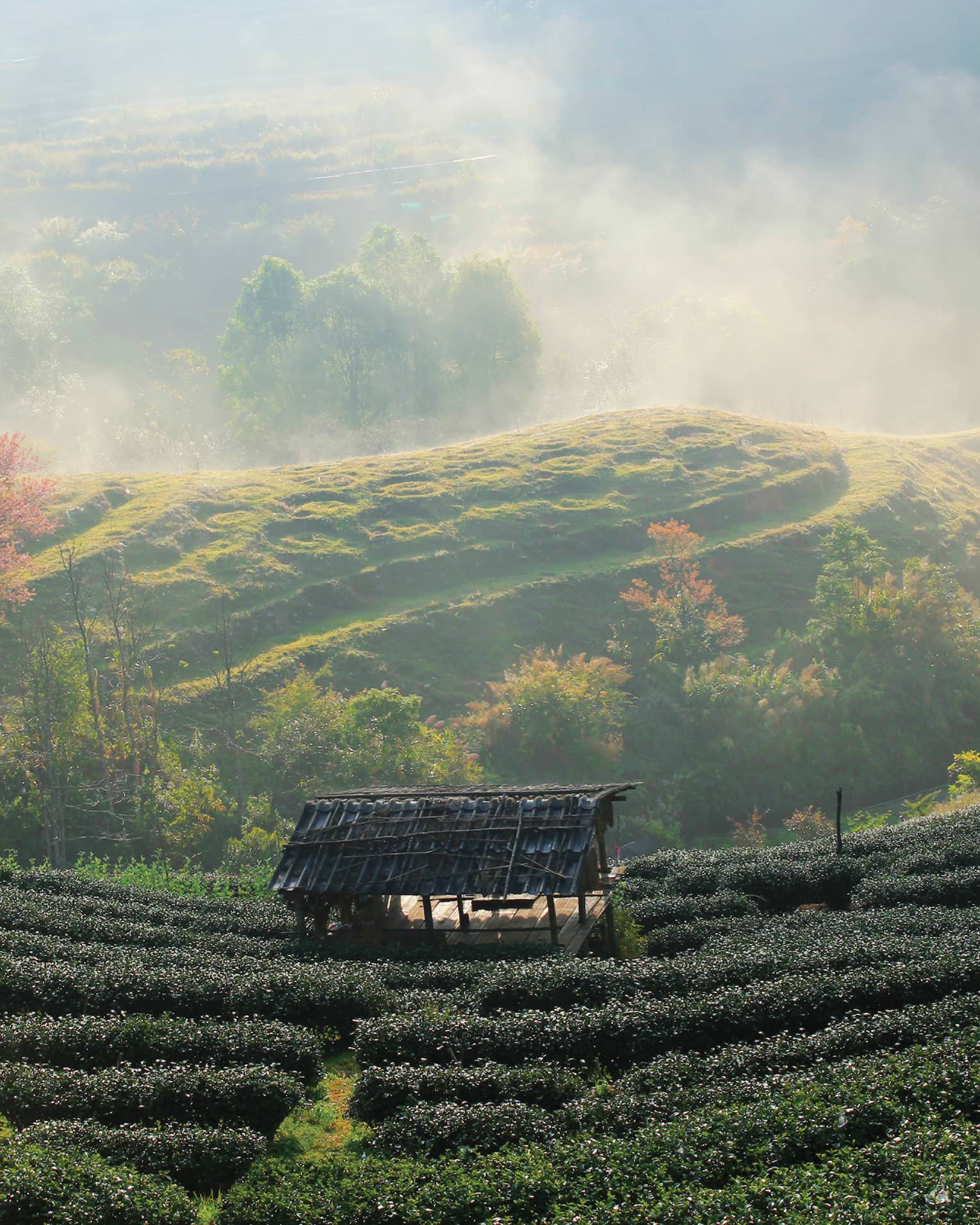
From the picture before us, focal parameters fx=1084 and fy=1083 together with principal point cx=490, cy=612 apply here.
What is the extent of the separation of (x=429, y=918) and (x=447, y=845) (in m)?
1.89

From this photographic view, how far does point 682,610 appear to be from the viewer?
59469mm

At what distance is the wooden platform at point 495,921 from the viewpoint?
26562 mm

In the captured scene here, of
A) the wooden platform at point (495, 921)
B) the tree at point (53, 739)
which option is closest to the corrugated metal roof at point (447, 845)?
the wooden platform at point (495, 921)

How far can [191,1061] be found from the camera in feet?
61.6

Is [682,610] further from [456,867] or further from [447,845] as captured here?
[456,867]

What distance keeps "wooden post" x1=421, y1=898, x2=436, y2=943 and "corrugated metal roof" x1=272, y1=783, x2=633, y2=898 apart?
0.70 metres

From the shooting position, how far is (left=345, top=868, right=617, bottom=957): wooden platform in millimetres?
26562

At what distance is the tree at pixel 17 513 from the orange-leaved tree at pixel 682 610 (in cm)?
3143

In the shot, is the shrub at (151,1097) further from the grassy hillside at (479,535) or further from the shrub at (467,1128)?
the grassy hillside at (479,535)

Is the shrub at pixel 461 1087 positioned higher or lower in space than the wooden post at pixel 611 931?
higher

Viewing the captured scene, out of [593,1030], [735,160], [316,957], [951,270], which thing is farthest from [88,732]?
[735,160]

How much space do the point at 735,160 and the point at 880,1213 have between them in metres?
193

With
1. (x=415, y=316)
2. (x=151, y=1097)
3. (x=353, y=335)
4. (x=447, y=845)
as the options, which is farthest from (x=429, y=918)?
(x=415, y=316)

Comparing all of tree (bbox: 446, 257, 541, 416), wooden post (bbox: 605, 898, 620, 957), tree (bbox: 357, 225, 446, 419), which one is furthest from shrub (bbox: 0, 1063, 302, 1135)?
tree (bbox: 446, 257, 541, 416)
